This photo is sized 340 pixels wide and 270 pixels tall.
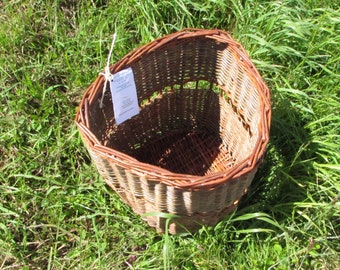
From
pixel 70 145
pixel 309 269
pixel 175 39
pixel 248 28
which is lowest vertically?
pixel 309 269

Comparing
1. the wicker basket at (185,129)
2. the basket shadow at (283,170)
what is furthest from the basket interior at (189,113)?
the basket shadow at (283,170)

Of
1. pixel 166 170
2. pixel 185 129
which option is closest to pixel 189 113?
pixel 185 129

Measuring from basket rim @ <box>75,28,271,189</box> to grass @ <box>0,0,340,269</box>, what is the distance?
286mm

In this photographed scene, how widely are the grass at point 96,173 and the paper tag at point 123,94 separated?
0.34 metres

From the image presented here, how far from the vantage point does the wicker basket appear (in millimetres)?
1274

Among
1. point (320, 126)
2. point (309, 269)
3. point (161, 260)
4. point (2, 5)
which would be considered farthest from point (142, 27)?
point (309, 269)

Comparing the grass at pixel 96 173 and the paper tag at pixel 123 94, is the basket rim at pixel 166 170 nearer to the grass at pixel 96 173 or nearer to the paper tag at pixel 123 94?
the paper tag at pixel 123 94

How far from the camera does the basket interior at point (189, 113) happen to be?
1.64 m

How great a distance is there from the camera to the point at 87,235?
167 cm

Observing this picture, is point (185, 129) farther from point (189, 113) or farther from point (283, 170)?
point (283, 170)

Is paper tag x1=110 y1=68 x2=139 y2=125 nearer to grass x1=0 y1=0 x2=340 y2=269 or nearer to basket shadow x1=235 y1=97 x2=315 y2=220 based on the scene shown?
grass x1=0 y1=0 x2=340 y2=269

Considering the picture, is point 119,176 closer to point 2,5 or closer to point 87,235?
point 87,235

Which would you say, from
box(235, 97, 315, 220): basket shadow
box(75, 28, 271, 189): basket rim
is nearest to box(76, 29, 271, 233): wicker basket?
box(75, 28, 271, 189): basket rim

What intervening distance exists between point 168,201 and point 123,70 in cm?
49
